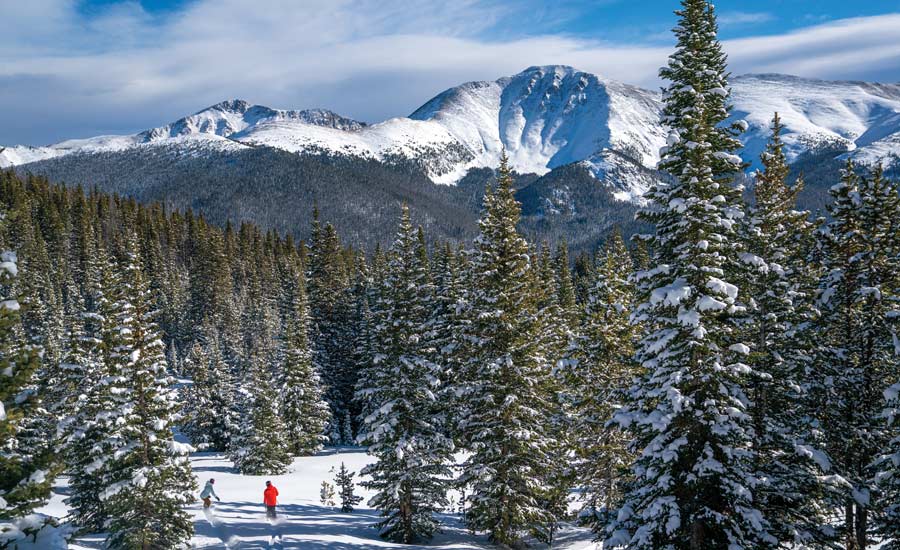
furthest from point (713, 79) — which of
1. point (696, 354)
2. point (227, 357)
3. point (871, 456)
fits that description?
point (227, 357)

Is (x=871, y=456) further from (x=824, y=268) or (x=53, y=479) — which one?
(x=53, y=479)

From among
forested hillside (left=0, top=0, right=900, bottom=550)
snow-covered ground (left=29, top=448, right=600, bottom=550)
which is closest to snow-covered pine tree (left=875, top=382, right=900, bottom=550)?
forested hillside (left=0, top=0, right=900, bottom=550)

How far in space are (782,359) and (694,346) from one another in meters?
5.80

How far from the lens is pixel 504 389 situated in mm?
23156

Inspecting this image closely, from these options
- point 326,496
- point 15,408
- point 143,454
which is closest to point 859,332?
point 15,408

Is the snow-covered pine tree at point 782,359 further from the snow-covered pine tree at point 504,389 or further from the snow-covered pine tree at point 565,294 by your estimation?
the snow-covered pine tree at point 565,294

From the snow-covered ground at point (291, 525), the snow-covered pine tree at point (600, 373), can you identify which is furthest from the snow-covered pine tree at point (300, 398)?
the snow-covered pine tree at point (600, 373)

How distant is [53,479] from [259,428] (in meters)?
31.0

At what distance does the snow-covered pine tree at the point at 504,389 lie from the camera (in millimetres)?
23094

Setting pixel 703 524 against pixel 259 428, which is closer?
pixel 703 524

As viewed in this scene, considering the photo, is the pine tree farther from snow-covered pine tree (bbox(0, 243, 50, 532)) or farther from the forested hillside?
snow-covered pine tree (bbox(0, 243, 50, 532))

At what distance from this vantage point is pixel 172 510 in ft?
73.5

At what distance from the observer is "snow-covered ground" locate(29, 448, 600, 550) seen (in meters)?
23.5

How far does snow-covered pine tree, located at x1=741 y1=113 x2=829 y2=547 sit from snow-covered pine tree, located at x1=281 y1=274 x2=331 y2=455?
3515 cm
